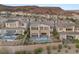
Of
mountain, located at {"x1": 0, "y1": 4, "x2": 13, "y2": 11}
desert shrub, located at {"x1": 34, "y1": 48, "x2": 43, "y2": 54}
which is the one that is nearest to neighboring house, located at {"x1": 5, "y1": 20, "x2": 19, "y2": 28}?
mountain, located at {"x1": 0, "y1": 4, "x2": 13, "y2": 11}

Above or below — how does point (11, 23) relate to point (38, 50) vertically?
above

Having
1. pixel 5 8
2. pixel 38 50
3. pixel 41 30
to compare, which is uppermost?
pixel 5 8

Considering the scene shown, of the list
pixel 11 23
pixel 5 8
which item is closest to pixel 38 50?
pixel 11 23

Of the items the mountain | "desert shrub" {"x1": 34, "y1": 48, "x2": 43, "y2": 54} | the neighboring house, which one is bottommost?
"desert shrub" {"x1": 34, "y1": 48, "x2": 43, "y2": 54}

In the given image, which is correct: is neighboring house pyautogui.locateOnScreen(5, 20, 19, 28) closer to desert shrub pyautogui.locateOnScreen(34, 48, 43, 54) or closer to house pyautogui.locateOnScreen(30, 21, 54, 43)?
house pyautogui.locateOnScreen(30, 21, 54, 43)

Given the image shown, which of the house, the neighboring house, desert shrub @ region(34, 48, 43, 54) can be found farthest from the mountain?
desert shrub @ region(34, 48, 43, 54)

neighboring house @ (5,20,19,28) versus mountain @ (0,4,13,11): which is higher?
mountain @ (0,4,13,11)

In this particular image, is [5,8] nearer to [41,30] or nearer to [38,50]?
[41,30]

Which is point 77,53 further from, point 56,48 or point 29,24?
point 29,24

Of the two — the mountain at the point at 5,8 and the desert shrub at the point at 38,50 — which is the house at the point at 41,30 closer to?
the desert shrub at the point at 38,50
